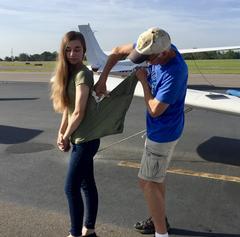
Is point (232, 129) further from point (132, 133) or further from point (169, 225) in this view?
point (169, 225)

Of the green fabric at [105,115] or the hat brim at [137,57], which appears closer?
the hat brim at [137,57]

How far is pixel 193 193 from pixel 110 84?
2215 mm

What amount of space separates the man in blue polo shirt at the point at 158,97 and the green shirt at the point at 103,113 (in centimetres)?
12

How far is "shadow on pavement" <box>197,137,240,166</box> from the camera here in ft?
21.5

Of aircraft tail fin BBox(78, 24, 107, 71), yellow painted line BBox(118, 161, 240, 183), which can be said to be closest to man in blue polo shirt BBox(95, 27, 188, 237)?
yellow painted line BBox(118, 161, 240, 183)

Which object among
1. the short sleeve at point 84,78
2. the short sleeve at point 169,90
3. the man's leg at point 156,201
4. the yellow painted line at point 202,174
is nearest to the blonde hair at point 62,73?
the short sleeve at point 84,78

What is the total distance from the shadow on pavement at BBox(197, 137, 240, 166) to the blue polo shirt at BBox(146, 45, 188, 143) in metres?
3.25

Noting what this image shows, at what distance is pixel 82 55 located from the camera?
11.4ft

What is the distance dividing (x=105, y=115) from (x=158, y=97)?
0.55 meters

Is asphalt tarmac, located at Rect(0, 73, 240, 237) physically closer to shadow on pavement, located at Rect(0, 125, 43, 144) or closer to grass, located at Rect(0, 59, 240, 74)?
shadow on pavement, located at Rect(0, 125, 43, 144)

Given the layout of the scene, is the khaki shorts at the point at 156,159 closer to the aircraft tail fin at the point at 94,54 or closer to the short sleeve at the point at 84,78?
the short sleeve at the point at 84,78

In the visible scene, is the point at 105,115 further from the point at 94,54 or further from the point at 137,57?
the point at 94,54

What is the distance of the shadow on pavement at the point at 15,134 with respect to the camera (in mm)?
8039

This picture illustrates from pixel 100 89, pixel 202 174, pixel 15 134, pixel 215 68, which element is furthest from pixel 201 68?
pixel 100 89
